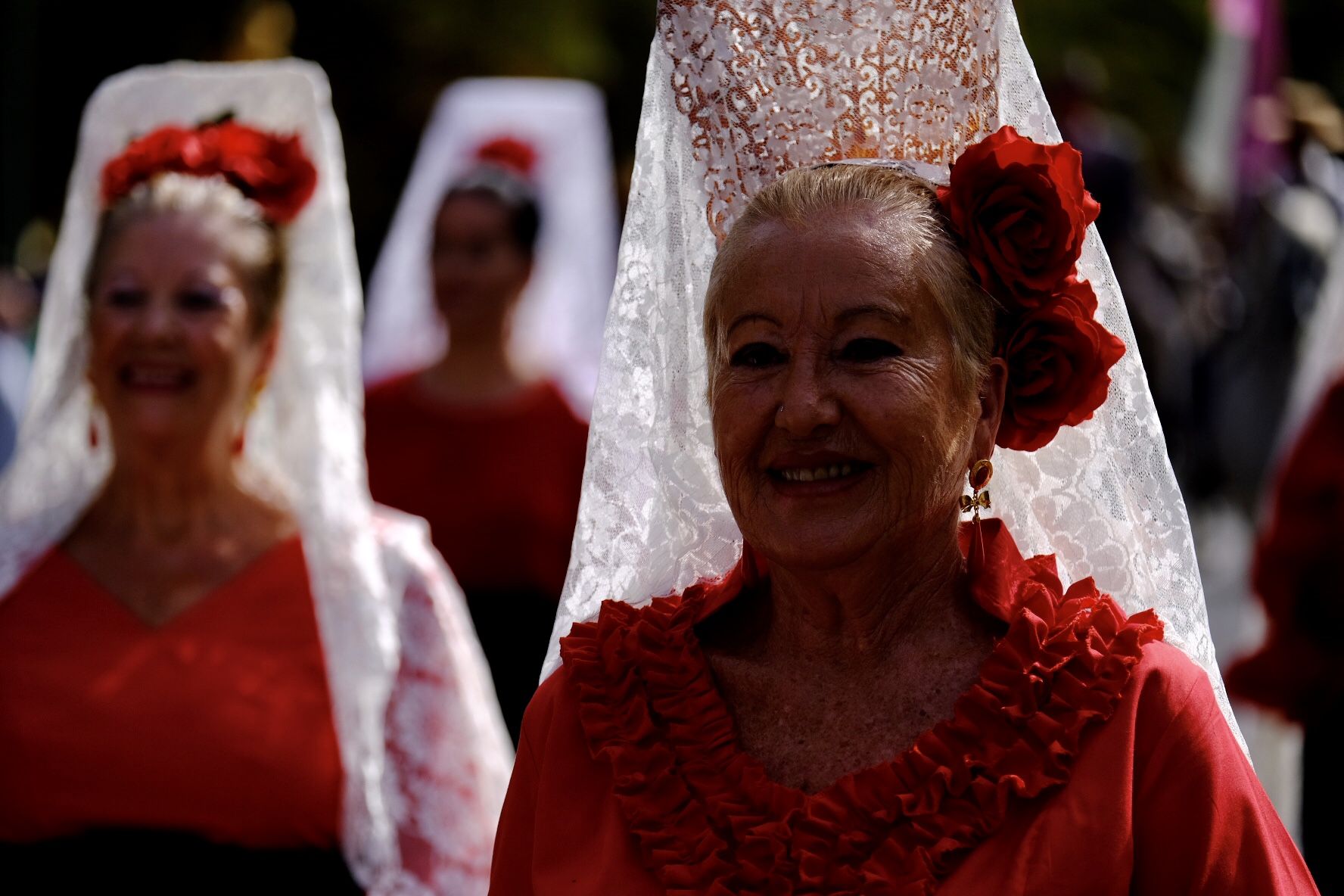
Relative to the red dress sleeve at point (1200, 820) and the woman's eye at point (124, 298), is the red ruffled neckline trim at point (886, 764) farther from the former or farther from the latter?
the woman's eye at point (124, 298)

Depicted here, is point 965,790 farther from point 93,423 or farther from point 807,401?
point 93,423

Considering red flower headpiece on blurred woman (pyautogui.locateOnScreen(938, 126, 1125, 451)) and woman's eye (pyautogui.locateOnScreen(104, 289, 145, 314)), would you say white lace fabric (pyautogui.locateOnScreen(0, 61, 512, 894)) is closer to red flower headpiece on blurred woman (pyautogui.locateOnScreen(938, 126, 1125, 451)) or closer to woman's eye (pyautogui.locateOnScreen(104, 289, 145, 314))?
woman's eye (pyautogui.locateOnScreen(104, 289, 145, 314))

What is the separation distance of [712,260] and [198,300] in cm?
192

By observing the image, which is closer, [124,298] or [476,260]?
[124,298]

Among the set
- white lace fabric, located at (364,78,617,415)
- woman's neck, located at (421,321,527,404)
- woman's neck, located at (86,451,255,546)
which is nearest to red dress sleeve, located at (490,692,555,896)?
woman's neck, located at (86,451,255,546)

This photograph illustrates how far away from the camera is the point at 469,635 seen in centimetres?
438

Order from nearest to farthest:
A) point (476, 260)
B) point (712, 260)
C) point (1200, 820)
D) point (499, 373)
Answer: point (1200, 820), point (712, 260), point (499, 373), point (476, 260)

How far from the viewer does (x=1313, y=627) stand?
4570 mm

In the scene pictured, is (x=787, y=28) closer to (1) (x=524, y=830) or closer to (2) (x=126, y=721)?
(1) (x=524, y=830)

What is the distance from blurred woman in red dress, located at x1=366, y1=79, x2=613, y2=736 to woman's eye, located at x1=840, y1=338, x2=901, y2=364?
3.57m

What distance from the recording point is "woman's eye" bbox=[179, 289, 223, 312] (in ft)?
14.4

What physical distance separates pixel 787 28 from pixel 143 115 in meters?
2.52

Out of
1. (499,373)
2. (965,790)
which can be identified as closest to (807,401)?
(965,790)

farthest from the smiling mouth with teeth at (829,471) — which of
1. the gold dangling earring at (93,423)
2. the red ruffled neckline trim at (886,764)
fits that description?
the gold dangling earring at (93,423)
